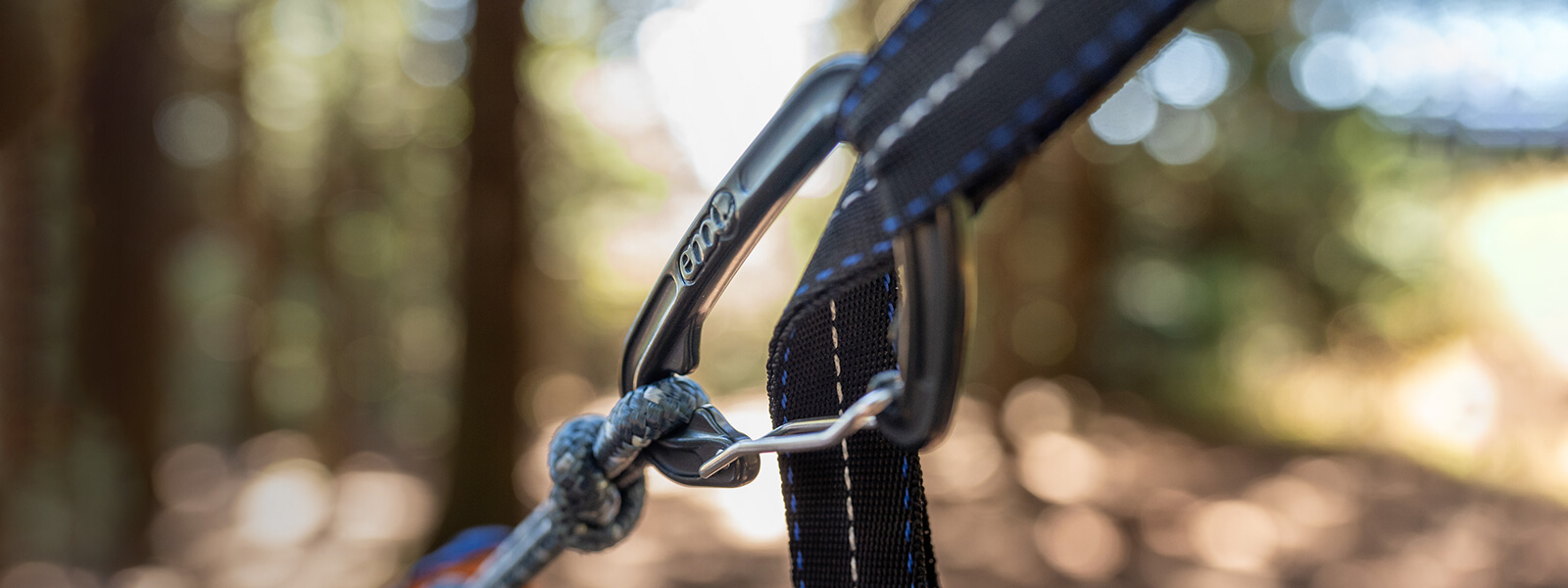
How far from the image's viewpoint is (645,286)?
14.4 m

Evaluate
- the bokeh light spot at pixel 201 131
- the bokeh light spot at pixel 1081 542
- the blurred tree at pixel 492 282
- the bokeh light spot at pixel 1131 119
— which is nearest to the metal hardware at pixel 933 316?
the blurred tree at pixel 492 282

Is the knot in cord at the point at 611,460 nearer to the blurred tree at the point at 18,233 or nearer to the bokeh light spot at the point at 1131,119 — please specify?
the blurred tree at the point at 18,233

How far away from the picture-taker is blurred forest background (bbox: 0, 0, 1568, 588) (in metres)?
4.33

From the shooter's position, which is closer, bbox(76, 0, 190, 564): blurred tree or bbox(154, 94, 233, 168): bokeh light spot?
bbox(76, 0, 190, 564): blurred tree

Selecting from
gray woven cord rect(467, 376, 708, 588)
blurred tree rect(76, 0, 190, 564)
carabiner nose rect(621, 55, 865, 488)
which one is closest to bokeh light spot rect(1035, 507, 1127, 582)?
gray woven cord rect(467, 376, 708, 588)

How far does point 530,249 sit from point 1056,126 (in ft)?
13.7

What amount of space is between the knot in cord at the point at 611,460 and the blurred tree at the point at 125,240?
4914 mm

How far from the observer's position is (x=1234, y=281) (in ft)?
38.4

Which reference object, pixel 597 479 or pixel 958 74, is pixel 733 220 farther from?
pixel 597 479

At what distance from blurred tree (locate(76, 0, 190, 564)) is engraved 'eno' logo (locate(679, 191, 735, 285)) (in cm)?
509

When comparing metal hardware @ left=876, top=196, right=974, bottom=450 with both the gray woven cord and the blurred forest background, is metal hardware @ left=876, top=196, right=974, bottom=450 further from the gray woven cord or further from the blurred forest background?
the blurred forest background

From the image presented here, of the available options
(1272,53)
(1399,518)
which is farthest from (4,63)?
(1272,53)

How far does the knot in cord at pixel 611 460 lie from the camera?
73 centimetres

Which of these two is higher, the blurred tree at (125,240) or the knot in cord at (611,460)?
the blurred tree at (125,240)
